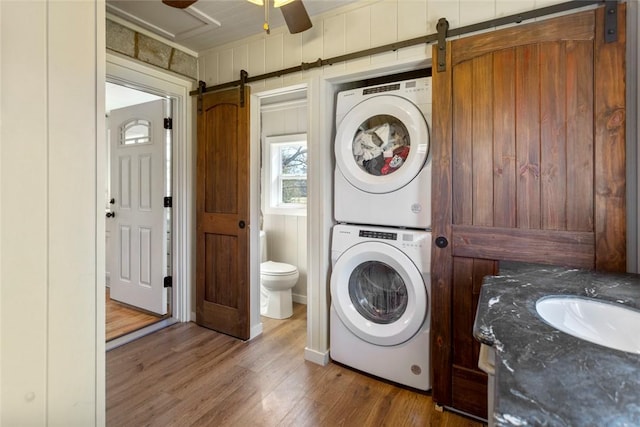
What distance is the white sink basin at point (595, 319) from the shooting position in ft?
2.86

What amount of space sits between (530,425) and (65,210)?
122 centimetres

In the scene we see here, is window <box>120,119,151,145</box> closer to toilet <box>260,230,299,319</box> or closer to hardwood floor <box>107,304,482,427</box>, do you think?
toilet <box>260,230,299,319</box>

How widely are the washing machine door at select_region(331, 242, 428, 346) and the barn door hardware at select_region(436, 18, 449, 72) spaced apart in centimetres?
102

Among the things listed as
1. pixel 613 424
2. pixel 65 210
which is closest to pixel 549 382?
pixel 613 424

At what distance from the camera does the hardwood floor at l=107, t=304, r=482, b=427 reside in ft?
5.40

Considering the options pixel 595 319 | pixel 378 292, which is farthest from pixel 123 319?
pixel 595 319

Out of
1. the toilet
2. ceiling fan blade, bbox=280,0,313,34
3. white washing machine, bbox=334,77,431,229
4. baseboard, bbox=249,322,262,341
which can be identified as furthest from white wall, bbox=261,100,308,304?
ceiling fan blade, bbox=280,0,313,34

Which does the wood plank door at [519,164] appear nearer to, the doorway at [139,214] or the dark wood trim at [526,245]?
the dark wood trim at [526,245]

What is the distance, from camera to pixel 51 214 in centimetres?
93

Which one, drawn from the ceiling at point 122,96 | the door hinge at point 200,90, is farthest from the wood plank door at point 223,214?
the ceiling at point 122,96

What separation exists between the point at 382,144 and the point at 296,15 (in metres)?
0.85

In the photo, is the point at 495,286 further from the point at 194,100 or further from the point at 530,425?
the point at 194,100

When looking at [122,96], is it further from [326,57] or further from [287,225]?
[326,57]

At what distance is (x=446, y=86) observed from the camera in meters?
1.66
